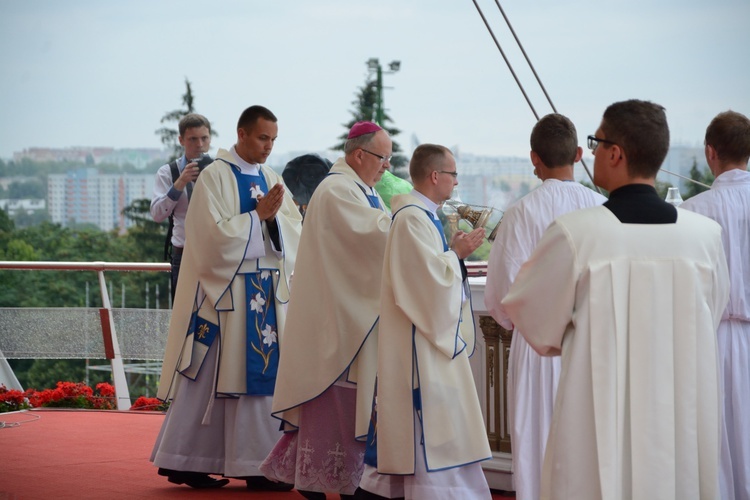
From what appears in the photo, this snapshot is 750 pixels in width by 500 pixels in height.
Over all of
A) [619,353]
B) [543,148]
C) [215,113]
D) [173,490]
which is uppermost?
[215,113]

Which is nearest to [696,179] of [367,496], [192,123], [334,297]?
[192,123]

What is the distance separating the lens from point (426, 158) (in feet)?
12.5

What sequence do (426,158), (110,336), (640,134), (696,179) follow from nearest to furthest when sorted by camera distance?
(640,134)
(426,158)
(110,336)
(696,179)

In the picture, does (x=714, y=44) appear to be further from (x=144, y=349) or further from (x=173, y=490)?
(x=173, y=490)

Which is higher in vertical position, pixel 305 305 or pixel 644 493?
pixel 305 305

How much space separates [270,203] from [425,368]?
4.55ft

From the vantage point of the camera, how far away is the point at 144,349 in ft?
24.7

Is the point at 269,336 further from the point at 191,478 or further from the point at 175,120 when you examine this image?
the point at 175,120

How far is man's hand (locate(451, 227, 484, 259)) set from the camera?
3741 mm

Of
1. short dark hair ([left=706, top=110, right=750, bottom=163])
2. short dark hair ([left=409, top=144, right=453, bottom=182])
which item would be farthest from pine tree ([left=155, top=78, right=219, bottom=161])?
short dark hair ([left=706, top=110, right=750, bottom=163])

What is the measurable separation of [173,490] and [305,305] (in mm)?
1165

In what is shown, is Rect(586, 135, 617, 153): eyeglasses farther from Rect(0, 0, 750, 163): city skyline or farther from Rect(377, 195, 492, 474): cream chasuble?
Rect(0, 0, 750, 163): city skyline

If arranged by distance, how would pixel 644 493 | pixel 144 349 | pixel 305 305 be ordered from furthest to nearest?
pixel 144 349
pixel 305 305
pixel 644 493

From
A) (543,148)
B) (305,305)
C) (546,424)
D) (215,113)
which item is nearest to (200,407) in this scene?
(305,305)
